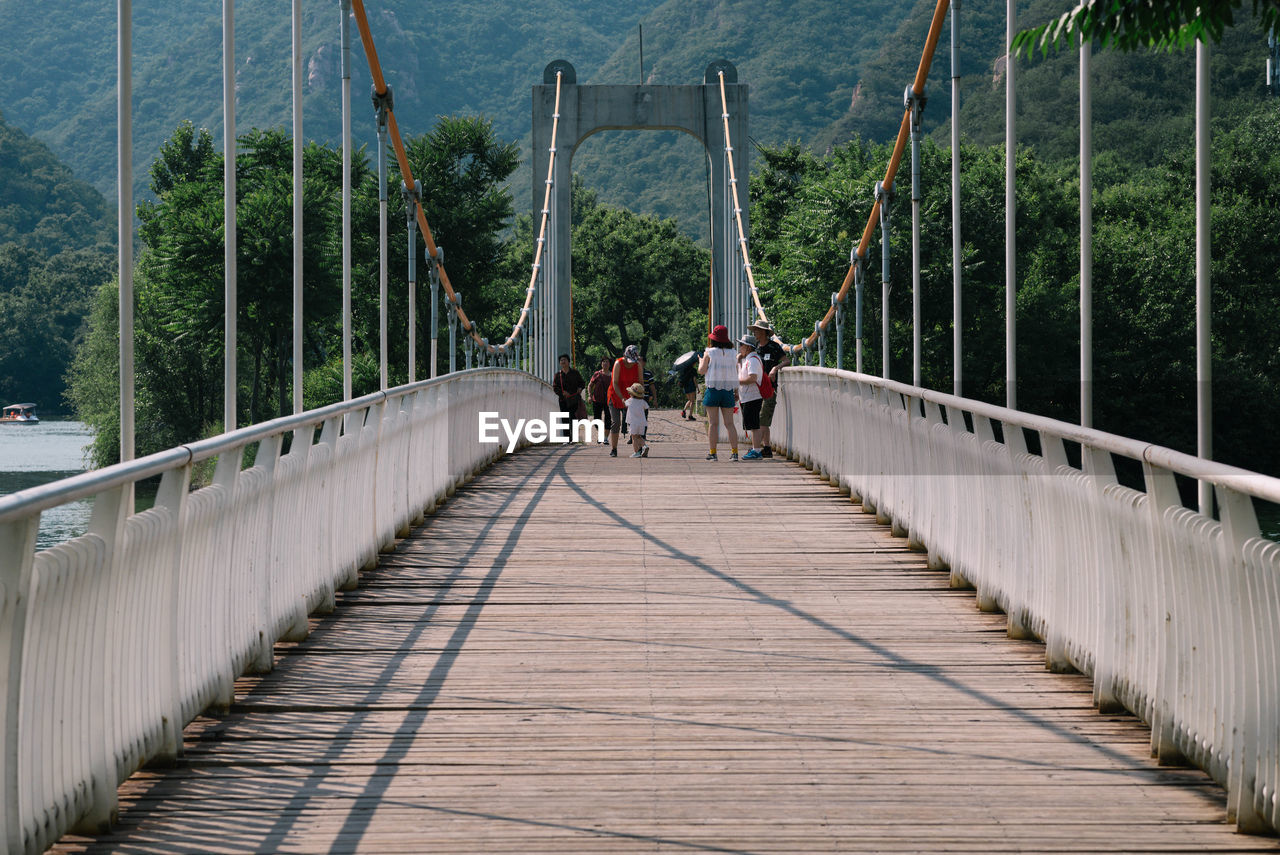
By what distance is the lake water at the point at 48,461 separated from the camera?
4038 centimetres

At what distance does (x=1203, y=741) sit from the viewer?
418cm

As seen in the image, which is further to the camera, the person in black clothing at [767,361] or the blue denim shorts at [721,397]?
the person in black clothing at [767,361]

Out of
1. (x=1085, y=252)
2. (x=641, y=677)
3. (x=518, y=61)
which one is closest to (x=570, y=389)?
(x=1085, y=252)

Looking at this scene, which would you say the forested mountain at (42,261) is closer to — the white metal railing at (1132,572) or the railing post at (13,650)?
the white metal railing at (1132,572)

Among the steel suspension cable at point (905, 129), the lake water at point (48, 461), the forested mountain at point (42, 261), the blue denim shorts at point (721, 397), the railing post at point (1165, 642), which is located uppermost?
the forested mountain at point (42, 261)

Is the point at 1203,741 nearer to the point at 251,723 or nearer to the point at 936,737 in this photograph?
the point at 936,737

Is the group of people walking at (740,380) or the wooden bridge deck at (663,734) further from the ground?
the group of people walking at (740,380)

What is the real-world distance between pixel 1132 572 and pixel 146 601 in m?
2.77

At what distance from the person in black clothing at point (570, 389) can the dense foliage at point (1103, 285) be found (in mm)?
19406

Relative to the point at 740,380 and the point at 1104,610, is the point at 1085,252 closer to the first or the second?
the point at 1104,610

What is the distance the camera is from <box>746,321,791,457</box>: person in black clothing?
52.4 feet

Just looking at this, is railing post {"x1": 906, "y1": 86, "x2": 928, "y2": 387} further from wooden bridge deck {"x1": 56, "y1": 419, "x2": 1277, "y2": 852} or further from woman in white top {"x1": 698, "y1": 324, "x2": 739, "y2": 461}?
wooden bridge deck {"x1": 56, "y1": 419, "x2": 1277, "y2": 852}

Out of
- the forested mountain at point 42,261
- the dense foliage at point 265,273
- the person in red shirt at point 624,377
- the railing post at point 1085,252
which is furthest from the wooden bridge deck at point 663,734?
the dense foliage at point 265,273

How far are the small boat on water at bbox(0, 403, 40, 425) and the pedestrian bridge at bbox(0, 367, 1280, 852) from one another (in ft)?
238
